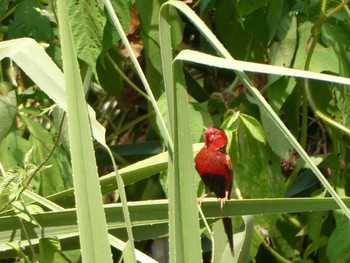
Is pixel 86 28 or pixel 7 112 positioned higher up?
pixel 86 28

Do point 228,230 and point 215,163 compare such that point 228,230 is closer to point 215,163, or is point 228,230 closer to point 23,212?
point 215,163

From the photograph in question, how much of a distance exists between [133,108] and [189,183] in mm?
1987

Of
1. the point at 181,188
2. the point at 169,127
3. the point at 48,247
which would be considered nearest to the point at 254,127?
the point at 48,247

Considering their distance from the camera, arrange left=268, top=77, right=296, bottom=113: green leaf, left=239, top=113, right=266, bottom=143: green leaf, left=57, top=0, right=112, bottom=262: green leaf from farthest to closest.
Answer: left=268, top=77, right=296, bottom=113: green leaf < left=239, top=113, right=266, bottom=143: green leaf < left=57, top=0, right=112, bottom=262: green leaf

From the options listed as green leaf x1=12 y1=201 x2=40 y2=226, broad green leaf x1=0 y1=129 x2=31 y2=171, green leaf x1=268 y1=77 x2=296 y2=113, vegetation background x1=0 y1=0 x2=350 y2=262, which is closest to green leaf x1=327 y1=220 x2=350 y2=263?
vegetation background x1=0 y1=0 x2=350 y2=262

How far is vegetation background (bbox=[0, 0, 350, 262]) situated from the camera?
1.14 meters

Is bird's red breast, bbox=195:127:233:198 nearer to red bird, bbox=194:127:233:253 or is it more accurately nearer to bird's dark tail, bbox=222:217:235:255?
red bird, bbox=194:127:233:253

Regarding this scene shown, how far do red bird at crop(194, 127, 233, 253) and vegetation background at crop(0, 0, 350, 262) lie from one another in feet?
0.11

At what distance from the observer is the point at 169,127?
53.4 inches

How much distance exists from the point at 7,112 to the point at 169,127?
0.72 meters

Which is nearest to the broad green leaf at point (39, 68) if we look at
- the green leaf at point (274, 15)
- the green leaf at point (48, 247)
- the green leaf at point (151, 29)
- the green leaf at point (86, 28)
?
the green leaf at point (48, 247)

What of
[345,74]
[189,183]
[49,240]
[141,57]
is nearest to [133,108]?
[141,57]

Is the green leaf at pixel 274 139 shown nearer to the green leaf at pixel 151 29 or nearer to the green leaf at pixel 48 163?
the green leaf at pixel 151 29

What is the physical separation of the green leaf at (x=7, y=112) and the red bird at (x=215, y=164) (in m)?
0.40
